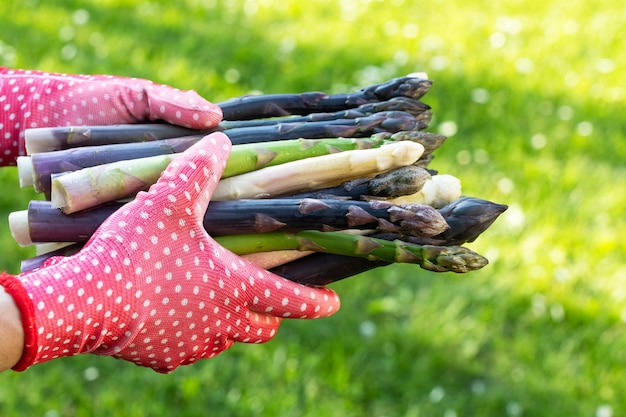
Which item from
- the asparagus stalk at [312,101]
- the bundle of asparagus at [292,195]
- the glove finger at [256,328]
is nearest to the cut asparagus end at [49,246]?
the bundle of asparagus at [292,195]

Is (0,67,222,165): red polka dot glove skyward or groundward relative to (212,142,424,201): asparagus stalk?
skyward

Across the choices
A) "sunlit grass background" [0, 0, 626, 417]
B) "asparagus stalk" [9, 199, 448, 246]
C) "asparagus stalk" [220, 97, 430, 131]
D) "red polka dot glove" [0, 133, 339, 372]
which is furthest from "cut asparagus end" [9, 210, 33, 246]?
"sunlit grass background" [0, 0, 626, 417]

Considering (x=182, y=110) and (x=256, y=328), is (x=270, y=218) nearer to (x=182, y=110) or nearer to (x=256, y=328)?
(x=256, y=328)

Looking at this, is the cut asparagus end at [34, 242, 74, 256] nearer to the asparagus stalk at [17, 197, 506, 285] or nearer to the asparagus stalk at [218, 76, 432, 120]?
the asparagus stalk at [17, 197, 506, 285]

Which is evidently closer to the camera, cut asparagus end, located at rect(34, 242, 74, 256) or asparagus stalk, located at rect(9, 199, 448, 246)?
asparagus stalk, located at rect(9, 199, 448, 246)

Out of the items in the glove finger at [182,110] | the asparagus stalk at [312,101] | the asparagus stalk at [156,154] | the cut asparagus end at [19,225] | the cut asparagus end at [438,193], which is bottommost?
the cut asparagus end at [438,193]

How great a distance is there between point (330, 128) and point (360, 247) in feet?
1.21

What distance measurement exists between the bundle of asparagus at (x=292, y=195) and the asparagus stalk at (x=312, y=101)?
0.13 meters

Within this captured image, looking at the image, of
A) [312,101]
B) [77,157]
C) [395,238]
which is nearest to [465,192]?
[312,101]

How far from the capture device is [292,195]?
78.4 inches

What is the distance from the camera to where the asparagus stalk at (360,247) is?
1.92 m

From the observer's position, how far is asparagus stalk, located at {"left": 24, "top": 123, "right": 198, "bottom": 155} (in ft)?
6.66

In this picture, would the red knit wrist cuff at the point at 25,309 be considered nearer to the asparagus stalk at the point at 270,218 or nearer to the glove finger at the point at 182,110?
the asparagus stalk at the point at 270,218

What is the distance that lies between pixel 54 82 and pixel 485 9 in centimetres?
501
